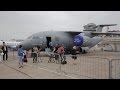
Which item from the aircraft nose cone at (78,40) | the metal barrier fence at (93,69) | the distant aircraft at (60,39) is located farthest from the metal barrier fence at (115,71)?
the aircraft nose cone at (78,40)

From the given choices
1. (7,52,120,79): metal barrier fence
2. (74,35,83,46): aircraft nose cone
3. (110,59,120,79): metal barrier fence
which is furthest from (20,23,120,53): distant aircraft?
(110,59,120,79): metal barrier fence

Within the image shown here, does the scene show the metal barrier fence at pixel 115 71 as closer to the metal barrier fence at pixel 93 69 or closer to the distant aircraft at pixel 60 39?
the metal barrier fence at pixel 93 69

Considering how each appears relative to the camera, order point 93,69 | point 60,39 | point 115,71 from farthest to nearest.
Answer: point 60,39, point 93,69, point 115,71

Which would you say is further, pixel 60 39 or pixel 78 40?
pixel 78 40

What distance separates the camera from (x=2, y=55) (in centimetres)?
2031

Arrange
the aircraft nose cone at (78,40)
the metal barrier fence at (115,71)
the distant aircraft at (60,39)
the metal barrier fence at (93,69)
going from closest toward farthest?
1. the metal barrier fence at (115,71)
2. the metal barrier fence at (93,69)
3. the distant aircraft at (60,39)
4. the aircraft nose cone at (78,40)

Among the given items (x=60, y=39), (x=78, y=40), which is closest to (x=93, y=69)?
(x=60, y=39)

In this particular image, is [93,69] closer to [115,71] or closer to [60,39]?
[115,71]

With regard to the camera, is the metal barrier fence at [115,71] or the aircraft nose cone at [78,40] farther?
the aircraft nose cone at [78,40]

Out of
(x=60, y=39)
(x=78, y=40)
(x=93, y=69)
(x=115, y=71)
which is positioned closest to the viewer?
(x=115, y=71)

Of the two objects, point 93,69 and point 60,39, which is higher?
point 60,39
